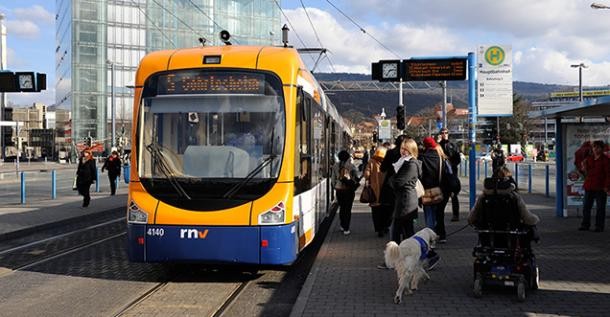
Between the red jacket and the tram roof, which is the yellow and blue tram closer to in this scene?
the tram roof

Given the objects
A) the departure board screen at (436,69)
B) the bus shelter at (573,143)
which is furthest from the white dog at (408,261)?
the departure board screen at (436,69)

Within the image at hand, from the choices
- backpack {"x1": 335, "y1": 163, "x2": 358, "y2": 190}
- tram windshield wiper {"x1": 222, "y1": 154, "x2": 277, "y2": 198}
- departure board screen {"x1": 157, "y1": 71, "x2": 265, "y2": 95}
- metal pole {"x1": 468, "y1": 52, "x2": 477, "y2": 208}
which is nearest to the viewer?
tram windshield wiper {"x1": 222, "y1": 154, "x2": 277, "y2": 198}

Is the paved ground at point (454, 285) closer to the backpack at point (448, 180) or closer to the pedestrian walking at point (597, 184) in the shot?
the pedestrian walking at point (597, 184)

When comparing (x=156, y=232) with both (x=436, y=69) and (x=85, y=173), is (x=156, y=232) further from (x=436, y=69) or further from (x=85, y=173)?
(x=436, y=69)

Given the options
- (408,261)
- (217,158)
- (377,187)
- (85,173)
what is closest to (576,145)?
(377,187)

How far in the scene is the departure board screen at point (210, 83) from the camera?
837 cm

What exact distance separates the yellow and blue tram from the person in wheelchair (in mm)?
2360

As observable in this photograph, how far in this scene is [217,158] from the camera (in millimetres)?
8250

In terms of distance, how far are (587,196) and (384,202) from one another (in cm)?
394

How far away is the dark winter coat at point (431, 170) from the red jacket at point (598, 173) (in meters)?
3.87

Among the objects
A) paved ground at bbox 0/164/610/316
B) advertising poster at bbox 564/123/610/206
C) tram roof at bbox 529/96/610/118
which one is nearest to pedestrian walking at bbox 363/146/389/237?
paved ground at bbox 0/164/610/316

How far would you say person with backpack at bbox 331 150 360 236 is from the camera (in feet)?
41.4

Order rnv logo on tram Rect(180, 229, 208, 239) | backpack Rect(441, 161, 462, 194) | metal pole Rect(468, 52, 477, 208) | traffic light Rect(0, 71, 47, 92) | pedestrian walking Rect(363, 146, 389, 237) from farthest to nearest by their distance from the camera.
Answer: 1. traffic light Rect(0, 71, 47, 92)
2. metal pole Rect(468, 52, 477, 208)
3. pedestrian walking Rect(363, 146, 389, 237)
4. backpack Rect(441, 161, 462, 194)
5. rnv logo on tram Rect(180, 229, 208, 239)

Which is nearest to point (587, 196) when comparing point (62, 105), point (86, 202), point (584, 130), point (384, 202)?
point (584, 130)
